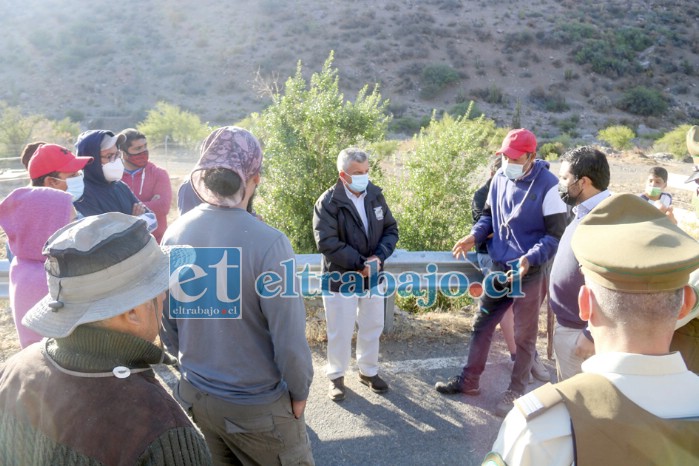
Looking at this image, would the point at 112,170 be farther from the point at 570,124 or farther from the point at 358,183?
the point at 570,124

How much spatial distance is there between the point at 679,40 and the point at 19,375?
5376 centimetres

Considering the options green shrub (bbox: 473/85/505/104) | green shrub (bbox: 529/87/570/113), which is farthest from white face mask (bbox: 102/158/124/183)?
green shrub (bbox: 529/87/570/113)

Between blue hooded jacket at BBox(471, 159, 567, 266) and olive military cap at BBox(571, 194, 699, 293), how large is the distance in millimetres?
2033

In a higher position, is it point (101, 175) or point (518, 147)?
point (518, 147)

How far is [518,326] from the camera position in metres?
4.04

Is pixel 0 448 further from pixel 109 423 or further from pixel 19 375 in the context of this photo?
pixel 109 423

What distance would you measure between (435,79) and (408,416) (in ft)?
122

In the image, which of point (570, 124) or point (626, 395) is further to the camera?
point (570, 124)

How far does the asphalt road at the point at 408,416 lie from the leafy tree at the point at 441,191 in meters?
2.70

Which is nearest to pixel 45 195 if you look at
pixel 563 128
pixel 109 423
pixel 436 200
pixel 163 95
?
pixel 109 423

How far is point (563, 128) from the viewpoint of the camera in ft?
106

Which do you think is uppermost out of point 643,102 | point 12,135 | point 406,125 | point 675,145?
point 12,135

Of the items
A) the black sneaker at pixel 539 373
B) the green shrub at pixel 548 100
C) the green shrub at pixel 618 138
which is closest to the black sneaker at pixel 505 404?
the black sneaker at pixel 539 373

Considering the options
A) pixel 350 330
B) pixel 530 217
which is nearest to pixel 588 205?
pixel 530 217
